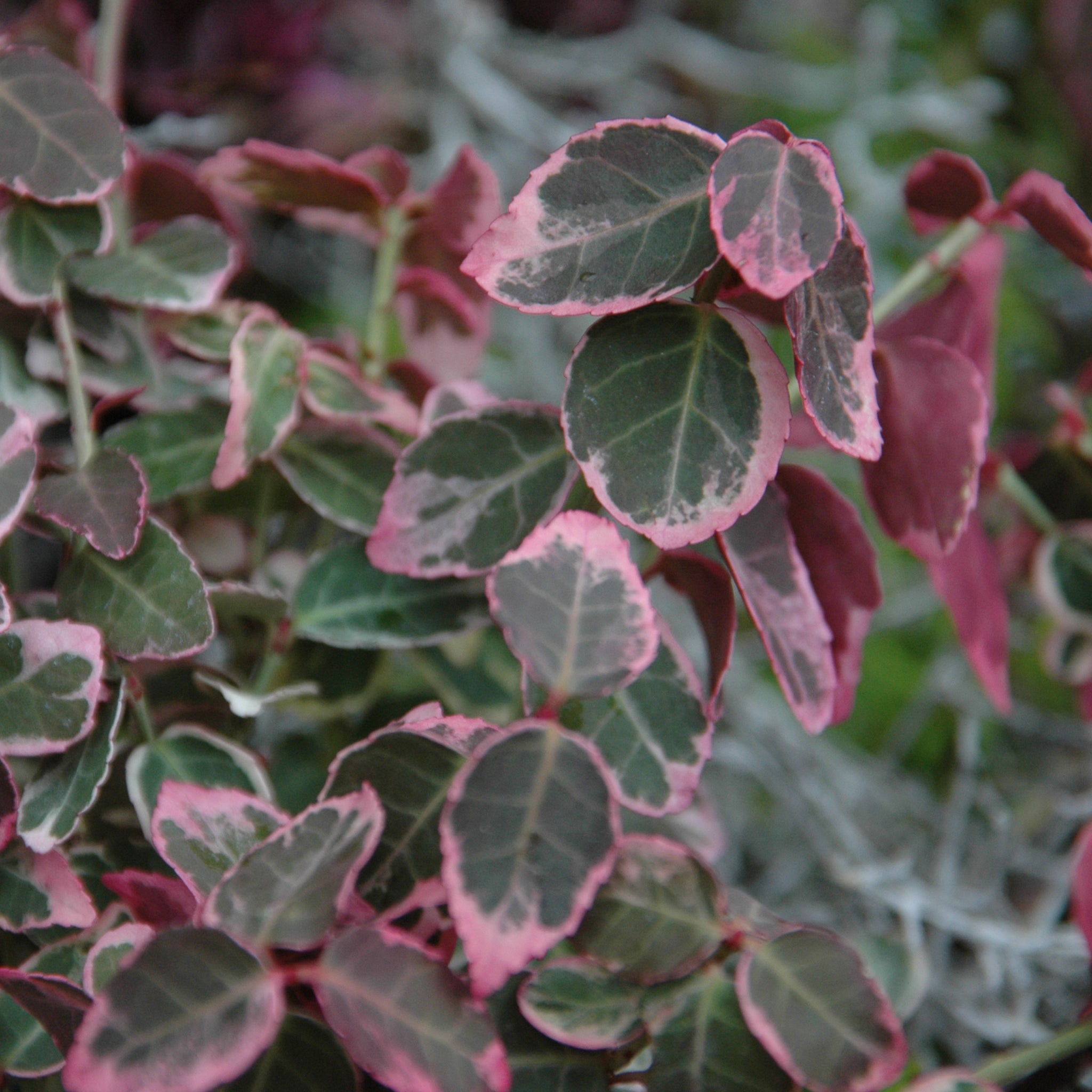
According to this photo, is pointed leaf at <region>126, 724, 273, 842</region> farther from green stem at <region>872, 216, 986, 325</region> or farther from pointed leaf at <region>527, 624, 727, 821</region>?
green stem at <region>872, 216, 986, 325</region>

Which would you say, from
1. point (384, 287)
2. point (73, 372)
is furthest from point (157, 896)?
point (384, 287)

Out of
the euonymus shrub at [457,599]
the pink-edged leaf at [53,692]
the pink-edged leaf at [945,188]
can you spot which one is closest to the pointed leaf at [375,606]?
the euonymus shrub at [457,599]

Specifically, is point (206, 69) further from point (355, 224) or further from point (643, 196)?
point (643, 196)

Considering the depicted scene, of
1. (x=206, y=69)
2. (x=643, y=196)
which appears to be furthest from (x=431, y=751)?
(x=206, y=69)

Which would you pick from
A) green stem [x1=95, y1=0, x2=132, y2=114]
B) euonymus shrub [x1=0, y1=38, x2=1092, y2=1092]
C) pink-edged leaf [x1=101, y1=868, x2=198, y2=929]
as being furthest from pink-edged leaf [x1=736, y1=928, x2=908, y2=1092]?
green stem [x1=95, y1=0, x2=132, y2=114]

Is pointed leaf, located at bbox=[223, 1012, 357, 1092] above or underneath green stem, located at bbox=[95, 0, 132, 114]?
underneath

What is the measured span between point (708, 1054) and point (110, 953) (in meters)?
0.22

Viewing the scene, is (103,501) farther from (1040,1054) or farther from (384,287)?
(1040,1054)

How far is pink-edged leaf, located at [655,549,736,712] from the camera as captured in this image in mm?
387

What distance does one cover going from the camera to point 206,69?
929 millimetres

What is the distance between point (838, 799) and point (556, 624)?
504 millimetres

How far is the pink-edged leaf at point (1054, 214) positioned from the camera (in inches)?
14.7

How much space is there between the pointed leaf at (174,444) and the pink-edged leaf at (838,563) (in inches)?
11.1

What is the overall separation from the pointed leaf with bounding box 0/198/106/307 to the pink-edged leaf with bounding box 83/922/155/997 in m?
0.30
